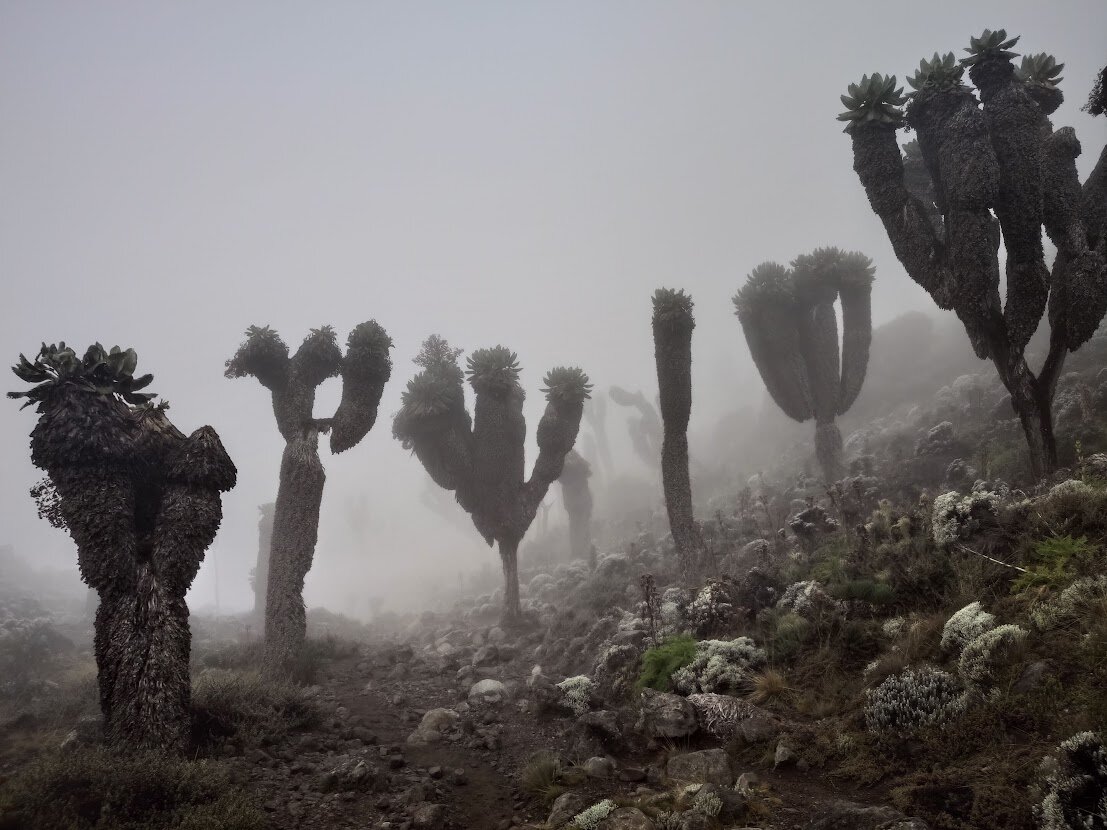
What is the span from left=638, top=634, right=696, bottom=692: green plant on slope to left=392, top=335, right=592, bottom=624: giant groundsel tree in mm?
11877

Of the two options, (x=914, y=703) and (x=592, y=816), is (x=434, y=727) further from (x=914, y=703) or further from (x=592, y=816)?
(x=914, y=703)

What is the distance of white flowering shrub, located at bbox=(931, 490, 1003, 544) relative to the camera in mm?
9516

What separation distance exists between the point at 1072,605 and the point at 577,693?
7580 mm

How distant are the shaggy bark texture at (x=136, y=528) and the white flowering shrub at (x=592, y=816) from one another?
6549 mm

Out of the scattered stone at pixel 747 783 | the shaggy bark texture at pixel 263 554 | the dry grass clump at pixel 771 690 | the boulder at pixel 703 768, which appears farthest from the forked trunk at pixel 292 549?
the shaggy bark texture at pixel 263 554

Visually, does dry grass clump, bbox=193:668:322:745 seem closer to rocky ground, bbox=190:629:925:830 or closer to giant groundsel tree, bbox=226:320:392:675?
rocky ground, bbox=190:629:925:830

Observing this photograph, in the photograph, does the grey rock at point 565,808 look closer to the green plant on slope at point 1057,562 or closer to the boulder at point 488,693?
the boulder at point 488,693

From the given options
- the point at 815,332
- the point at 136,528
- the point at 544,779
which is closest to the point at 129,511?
the point at 136,528

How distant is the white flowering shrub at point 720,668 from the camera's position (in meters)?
8.64

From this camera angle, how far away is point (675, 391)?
18.0 meters

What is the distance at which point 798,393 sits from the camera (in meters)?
24.4

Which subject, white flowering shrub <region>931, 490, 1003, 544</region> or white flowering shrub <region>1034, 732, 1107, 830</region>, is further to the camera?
white flowering shrub <region>931, 490, 1003, 544</region>

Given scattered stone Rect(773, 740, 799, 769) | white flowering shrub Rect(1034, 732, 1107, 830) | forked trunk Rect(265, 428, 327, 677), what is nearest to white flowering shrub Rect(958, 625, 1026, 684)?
white flowering shrub Rect(1034, 732, 1107, 830)

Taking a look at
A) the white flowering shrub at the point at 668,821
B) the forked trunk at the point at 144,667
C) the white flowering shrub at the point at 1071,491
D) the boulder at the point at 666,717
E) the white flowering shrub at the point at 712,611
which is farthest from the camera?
the white flowering shrub at the point at 712,611
